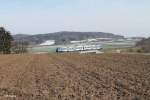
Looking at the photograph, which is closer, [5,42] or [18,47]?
[5,42]

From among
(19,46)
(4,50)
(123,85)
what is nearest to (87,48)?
(19,46)

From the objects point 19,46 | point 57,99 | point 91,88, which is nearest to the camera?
point 57,99

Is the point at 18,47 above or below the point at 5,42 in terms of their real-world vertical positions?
below

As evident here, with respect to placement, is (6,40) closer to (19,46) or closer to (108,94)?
(19,46)

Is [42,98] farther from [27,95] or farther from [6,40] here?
[6,40]

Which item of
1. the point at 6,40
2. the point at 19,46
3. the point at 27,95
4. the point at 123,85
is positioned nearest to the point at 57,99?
the point at 27,95

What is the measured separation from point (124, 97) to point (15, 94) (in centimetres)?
455

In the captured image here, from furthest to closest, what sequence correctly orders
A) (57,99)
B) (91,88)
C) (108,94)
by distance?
(91,88) → (108,94) → (57,99)

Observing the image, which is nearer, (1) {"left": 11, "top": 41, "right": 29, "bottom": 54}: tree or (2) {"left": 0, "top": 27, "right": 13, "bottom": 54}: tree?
(2) {"left": 0, "top": 27, "right": 13, "bottom": 54}: tree

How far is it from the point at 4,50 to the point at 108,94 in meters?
102

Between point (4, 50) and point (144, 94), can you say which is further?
point (4, 50)

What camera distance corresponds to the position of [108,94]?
591 inches

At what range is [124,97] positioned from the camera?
14188 millimetres

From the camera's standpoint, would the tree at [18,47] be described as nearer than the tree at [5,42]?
No
